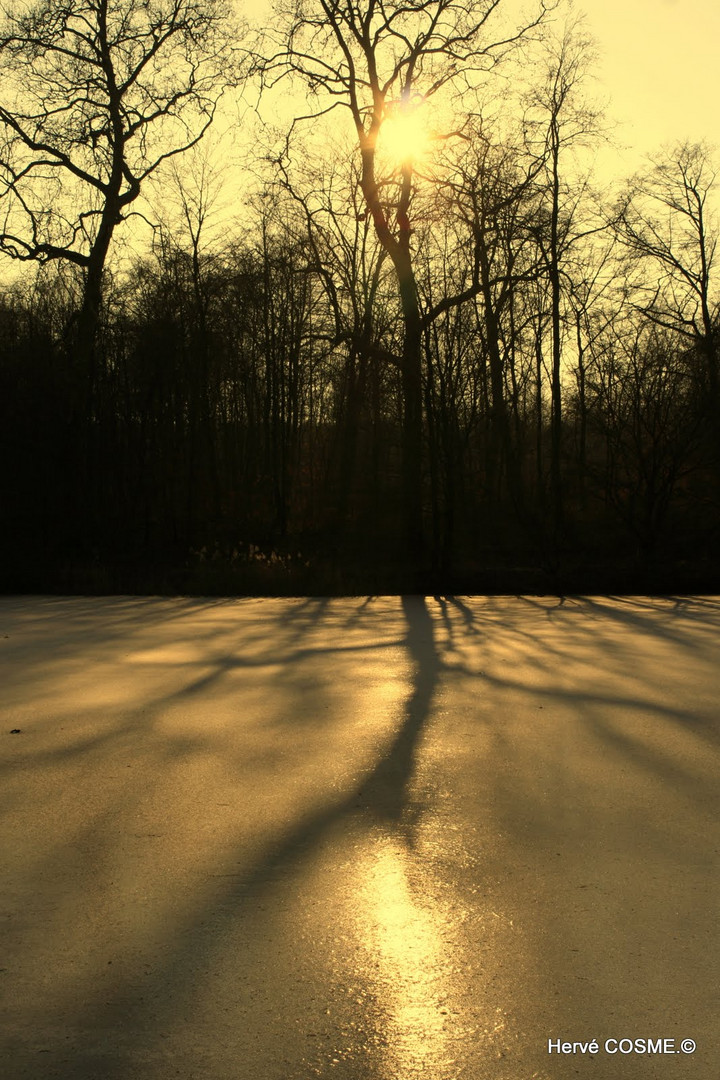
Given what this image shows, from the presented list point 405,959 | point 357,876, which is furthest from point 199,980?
point 357,876

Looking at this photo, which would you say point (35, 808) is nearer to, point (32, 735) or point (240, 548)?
point (32, 735)

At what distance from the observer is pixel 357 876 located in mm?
3102

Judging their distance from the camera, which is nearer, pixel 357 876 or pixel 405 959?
pixel 405 959

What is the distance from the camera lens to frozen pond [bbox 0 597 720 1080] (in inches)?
85.2

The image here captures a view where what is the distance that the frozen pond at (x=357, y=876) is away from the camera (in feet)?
7.10

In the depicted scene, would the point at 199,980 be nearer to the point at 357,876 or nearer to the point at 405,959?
the point at 405,959

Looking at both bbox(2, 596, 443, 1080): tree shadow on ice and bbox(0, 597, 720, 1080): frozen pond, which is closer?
bbox(2, 596, 443, 1080): tree shadow on ice

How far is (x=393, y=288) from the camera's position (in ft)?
75.2

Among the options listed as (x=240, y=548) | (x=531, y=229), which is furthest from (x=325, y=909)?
(x=240, y=548)

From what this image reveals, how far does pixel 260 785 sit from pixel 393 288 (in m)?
20.0

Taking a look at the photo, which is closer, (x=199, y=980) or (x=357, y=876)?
(x=199, y=980)

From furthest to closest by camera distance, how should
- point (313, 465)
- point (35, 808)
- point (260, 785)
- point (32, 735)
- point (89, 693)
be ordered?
point (313, 465) < point (89, 693) < point (32, 735) < point (260, 785) < point (35, 808)

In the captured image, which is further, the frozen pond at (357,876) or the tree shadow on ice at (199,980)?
the frozen pond at (357,876)

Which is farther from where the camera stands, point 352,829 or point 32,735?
point 32,735
